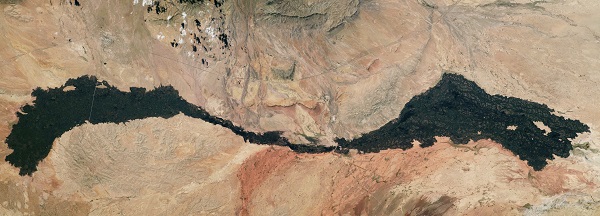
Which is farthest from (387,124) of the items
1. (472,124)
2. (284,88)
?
(284,88)

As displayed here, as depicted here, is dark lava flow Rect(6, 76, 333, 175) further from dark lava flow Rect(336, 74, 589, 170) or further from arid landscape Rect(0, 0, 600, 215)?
dark lava flow Rect(336, 74, 589, 170)

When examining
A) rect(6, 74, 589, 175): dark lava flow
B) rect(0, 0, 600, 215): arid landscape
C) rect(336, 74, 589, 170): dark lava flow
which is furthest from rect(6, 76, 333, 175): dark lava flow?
rect(336, 74, 589, 170): dark lava flow

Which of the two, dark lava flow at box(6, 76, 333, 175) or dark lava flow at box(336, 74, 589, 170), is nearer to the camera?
dark lava flow at box(336, 74, 589, 170)

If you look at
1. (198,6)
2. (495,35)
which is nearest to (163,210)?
(198,6)

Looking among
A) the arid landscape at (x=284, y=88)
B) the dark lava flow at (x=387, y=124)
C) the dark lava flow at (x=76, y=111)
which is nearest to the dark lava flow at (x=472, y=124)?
the dark lava flow at (x=387, y=124)

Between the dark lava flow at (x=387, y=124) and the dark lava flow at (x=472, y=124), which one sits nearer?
the dark lava flow at (x=472, y=124)

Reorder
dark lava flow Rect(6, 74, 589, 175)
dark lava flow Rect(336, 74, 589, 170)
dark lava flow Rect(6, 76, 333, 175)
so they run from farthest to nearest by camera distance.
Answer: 1. dark lava flow Rect(6, 76, 333, 175)
2. dark lava flow Rect(6, 74, 589, 175)
3. dark lava flow Rect(336, 74, 589, 170)

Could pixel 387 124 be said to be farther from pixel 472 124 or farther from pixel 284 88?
pixel 284 88

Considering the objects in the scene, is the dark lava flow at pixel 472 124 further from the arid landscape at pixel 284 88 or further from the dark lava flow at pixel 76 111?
the dark lava flow at pixel 76 111
